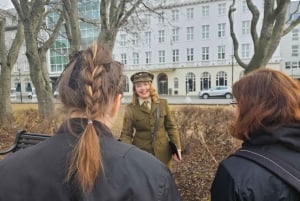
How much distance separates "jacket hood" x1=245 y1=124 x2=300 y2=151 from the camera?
65.4 inches

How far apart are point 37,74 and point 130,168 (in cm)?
863

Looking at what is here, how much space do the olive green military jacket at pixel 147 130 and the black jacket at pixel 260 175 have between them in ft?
7.86

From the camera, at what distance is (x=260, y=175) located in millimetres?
1585

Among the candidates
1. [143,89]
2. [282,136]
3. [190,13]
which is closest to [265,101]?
[282,136]

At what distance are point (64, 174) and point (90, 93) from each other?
1.12ft

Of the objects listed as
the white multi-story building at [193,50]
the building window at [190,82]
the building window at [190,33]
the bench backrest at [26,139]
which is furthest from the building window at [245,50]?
the bench backrest at [26,139]

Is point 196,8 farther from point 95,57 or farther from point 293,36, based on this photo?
point 95,57

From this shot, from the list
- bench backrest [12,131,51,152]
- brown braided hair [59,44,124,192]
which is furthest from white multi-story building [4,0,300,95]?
brown braided hair [59,44,124,192]

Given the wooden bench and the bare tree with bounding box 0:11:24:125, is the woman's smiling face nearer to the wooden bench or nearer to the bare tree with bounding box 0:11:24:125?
the wooden bench

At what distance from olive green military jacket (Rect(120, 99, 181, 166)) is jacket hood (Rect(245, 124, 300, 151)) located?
2.47 m

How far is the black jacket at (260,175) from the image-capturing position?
1.56 m

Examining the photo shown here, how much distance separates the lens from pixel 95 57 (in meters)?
1.50

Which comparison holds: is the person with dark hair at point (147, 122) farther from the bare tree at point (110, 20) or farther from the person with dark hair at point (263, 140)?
the bare tree at point (110, 20)

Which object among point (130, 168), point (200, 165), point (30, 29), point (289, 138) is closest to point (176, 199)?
point (130, 168)
